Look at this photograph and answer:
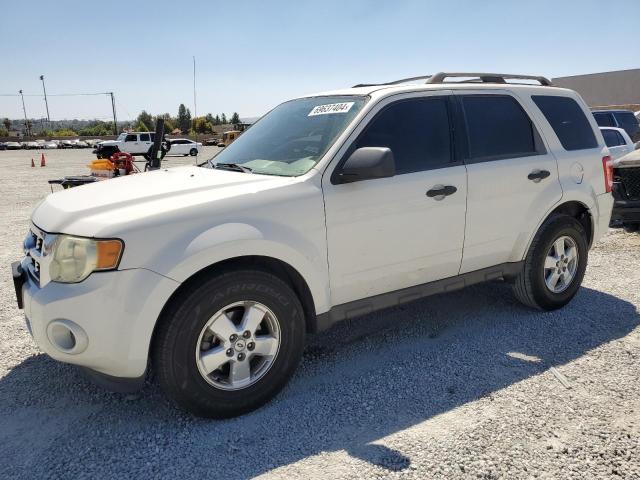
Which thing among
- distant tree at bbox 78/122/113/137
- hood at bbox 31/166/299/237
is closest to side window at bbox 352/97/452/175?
hood at bbox 31/166/299/237

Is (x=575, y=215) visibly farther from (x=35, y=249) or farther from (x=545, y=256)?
(x=35, y=249)

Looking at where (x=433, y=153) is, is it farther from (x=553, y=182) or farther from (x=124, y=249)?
(x=124, y=249)

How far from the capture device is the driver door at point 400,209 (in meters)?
3.19

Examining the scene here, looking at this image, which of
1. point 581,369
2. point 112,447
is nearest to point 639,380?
point 581,369

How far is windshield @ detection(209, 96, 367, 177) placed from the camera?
3330 millimetres

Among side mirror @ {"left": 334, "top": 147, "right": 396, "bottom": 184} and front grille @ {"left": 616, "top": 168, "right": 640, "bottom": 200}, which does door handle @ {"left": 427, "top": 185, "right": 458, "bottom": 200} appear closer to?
side mirror @ {"left": 334, "top": 147, "right": 396, "bottom": 184}

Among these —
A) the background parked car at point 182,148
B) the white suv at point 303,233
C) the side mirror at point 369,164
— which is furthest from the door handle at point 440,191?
the background parked car at point 182,148

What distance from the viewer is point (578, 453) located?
8.51 feet

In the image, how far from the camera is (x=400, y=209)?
3359 mm

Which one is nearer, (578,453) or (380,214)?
(578,453)

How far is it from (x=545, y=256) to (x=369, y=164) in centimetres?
210

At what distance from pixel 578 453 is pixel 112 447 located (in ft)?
7.92

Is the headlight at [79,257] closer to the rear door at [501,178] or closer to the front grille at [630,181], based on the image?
the rear door at [501,178]

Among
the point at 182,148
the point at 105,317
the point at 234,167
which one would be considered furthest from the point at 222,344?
the point at 182,148
